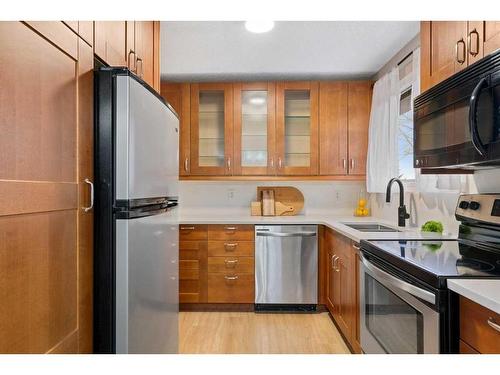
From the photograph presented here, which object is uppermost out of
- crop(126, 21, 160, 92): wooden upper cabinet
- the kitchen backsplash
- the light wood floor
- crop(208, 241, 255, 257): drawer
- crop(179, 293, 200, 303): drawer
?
crop(126, 21, 160, 92): wooden upper cabinet

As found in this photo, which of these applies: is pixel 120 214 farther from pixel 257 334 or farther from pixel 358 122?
pixel 358 122

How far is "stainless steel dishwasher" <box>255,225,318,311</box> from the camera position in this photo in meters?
3.32

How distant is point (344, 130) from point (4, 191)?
3220mm

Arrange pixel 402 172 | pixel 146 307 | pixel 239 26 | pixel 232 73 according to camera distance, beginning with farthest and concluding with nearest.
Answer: pixel 232 73, pixel 402 172, pixel 239 26, pixel 146 307

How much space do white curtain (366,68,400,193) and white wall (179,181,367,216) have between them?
1.59 ft

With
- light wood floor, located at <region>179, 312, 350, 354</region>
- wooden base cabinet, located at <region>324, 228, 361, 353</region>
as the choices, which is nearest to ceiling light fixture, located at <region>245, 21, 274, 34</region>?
wooden base cabinet, located at <region>324, 228, 361, 353</region>

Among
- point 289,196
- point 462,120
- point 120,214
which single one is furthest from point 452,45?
point 289,196

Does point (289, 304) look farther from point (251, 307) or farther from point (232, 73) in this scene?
point (232, 73)

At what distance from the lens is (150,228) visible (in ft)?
5.05

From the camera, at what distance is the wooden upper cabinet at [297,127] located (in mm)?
3609

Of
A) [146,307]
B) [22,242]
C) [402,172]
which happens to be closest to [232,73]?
[402,172]

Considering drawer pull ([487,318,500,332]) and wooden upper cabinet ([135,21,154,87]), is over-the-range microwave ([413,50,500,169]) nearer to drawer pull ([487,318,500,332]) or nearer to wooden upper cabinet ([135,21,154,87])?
drawer pull ([487,318,500,332])

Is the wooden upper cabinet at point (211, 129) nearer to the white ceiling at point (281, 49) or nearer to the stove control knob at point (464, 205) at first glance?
the white ceiling at point (281, 49)

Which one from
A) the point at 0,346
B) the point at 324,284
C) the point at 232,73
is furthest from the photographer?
the point at 232,73
